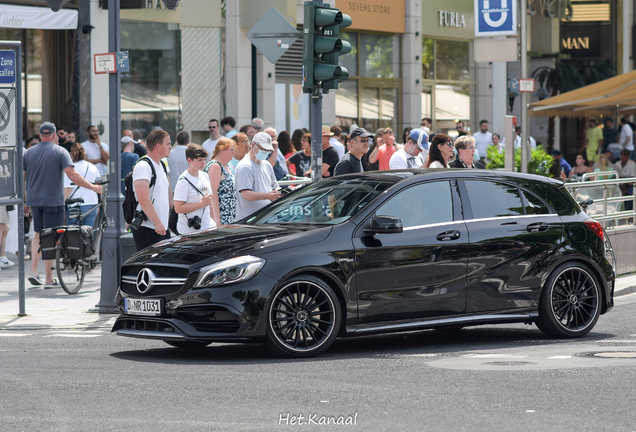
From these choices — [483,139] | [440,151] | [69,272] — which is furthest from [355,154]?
[483,139]

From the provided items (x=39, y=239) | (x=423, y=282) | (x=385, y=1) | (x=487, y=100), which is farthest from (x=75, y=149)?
(x=487, y=100)

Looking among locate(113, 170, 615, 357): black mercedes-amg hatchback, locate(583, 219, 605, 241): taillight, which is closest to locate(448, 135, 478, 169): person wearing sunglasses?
locate(113, 170, 615, 357): black mercedes-amg hatchback

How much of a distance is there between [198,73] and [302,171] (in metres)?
8.11

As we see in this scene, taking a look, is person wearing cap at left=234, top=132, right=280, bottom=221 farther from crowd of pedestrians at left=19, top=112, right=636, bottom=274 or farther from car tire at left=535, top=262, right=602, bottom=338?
car tire at left=535, top=262, right=602, bottom=338

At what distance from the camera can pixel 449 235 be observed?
8883 millimetres

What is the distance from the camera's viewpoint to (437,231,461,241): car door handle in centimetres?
883

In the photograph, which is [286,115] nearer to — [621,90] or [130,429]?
[621,90]

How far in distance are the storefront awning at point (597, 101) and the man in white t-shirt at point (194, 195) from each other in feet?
35.8

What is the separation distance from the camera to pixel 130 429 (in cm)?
589

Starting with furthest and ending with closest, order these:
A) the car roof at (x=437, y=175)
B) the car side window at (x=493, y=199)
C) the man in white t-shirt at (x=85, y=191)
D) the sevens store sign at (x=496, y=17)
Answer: the man in white t-shirt at (x=85, y=191)
the sevens store sign at (x=496, y=17)
the car side window at (x=493, y=199)
the car roof at (x=437, y=175)

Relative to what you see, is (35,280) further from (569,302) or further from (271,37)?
(569,302)

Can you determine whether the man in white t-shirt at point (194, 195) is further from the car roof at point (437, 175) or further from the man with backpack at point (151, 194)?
the car roof at point (437, 175)

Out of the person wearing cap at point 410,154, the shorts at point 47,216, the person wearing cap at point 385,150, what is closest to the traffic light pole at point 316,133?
the person wearing cap at point 410,154

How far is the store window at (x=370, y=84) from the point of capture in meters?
27.8
